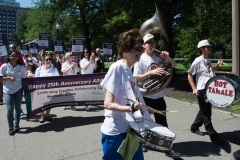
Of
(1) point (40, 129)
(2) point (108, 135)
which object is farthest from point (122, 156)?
(1) point (40, 129)

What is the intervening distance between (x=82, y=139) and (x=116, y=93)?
328 cm

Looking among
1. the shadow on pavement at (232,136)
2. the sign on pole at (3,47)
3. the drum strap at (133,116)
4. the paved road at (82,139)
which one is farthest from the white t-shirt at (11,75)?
the shadow on pavement at (232,136)

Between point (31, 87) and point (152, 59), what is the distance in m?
3.35

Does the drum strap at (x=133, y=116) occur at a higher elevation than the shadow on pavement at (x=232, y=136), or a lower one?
higher

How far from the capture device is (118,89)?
255 cm

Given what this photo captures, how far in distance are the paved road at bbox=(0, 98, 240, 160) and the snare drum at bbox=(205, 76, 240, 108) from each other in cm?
90

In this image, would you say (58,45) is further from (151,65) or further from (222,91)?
(222,91)

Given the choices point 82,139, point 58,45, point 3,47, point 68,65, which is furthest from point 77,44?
point 82,139

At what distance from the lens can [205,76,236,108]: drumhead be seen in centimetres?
427

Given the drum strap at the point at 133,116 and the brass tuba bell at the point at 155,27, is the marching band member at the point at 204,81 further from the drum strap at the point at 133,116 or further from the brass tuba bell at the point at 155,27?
the drum strap at the point at 133,116

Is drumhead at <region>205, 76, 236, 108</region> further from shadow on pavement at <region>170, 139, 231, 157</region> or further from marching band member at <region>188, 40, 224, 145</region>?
shadow on pavement at <region>170, 139, 231, 157</region>

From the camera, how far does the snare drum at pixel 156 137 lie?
8.70ft

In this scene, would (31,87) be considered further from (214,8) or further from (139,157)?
(214,8)

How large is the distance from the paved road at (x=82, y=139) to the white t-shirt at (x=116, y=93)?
2110mm
